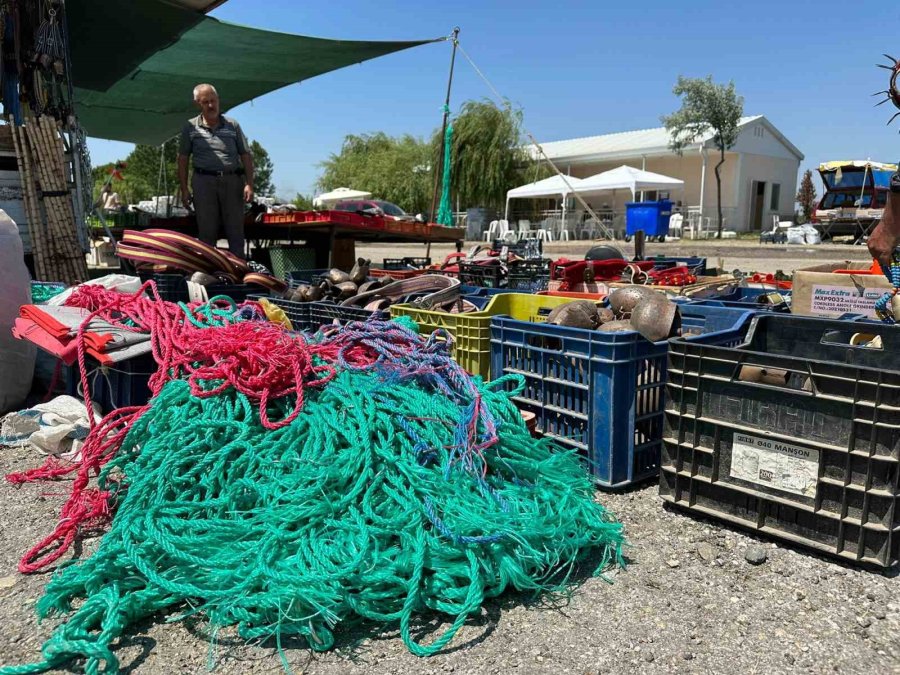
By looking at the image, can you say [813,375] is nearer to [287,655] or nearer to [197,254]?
[287,655]

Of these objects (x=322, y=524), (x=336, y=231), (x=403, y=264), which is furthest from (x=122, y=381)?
(x=336, y=231)

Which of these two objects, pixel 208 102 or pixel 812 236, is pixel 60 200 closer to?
pixel 208 102

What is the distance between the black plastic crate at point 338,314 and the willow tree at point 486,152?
91.0 feet

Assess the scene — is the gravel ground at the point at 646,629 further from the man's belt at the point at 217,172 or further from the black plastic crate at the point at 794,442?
the man's belt at the point at 217,172

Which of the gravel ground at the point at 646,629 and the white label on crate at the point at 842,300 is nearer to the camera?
the gravel ground at the point at 646,629

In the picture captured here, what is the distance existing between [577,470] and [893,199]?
101 inches

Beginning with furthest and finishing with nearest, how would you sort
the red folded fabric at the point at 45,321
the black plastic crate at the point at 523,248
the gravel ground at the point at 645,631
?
1. the black plastic crate at the point at 523,248
2. the red folded fabric at the point at 45,321
3. the gravel ground at the point at 645,631

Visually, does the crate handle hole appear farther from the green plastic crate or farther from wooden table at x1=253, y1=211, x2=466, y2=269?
the green plastic crate

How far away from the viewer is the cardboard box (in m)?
3.62

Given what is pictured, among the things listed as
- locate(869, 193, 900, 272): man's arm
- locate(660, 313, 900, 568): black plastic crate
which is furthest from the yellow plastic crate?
locate(869, 193, 900, 272): man's arm

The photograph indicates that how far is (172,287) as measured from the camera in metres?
5.05

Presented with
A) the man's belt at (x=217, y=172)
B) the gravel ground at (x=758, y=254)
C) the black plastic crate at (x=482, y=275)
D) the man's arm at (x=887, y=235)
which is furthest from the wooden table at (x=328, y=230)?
the gravel ground at (x=758, y=254)

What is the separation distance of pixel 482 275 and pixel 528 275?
424 millimetres

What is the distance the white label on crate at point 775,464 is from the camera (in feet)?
7.19
